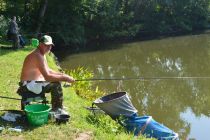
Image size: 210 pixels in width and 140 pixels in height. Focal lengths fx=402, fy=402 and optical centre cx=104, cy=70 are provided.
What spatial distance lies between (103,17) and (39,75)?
24.5m

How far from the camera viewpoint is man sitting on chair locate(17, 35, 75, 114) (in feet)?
22.4

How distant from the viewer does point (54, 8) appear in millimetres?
27578

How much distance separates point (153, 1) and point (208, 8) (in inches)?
258

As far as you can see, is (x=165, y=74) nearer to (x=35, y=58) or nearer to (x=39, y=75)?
(x=39, y=75)

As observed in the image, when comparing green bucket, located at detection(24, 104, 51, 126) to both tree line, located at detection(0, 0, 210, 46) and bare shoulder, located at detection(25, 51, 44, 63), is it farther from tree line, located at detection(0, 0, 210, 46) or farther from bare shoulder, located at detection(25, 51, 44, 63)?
tree line, located at detection(0, 0, 210, 46)

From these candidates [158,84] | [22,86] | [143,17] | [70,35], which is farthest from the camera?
[143,17]

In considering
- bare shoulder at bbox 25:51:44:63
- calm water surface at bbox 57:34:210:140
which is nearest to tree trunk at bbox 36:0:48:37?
calm water surface at bbox 57:34:210:140

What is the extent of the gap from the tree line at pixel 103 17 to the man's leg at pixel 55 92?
15.2 m

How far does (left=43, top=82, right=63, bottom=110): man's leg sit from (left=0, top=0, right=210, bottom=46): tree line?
15.2 metres

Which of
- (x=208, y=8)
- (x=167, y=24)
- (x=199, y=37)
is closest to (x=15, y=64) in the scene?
(x=199, y=37)

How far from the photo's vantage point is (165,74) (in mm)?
18938

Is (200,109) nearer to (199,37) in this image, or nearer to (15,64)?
(15,64)

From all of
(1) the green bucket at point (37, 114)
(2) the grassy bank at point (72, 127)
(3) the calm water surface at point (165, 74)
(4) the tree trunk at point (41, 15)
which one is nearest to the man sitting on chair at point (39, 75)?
(1) the green bucket at point (37, 114)

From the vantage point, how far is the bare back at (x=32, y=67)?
6848 millimetres
